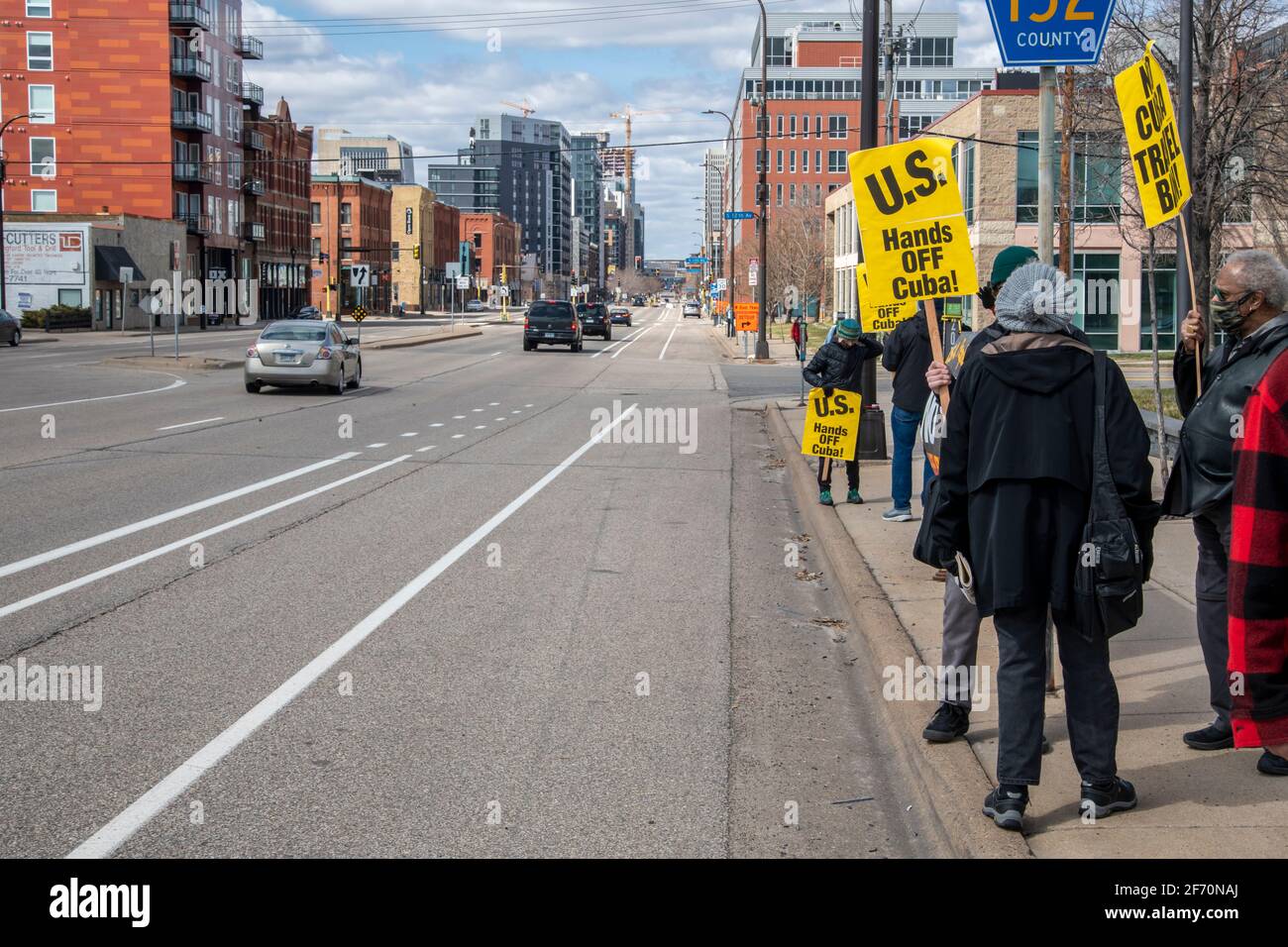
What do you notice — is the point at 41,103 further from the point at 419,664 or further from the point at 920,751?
the point at 920,751

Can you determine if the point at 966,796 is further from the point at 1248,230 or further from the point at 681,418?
the point at 1248,230

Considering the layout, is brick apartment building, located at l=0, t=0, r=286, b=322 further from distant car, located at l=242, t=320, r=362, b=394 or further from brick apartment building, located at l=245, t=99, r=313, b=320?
distant car, located at l=242, t=320, r=362, b=394

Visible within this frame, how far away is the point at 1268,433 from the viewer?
17.0ft

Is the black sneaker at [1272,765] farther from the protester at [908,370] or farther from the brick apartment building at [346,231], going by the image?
the brick apartment building at [346,231]

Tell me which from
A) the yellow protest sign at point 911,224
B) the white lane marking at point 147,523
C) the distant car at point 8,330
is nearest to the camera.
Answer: the yellow protest sign at point 911,224

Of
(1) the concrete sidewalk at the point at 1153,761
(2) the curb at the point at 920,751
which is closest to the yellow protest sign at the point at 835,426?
(2) the curb at the point at 920,751

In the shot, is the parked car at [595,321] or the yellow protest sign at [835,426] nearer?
the yellow protest sign at [835,426]

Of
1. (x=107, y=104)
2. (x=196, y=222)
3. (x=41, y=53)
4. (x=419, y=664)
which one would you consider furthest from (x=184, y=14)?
(x=419, y=664)

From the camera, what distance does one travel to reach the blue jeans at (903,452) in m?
11.8

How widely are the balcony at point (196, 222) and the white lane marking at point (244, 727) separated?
78.9 m

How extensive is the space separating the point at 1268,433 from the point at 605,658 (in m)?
3.80

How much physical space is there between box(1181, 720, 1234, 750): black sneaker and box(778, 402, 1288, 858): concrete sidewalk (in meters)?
0.05

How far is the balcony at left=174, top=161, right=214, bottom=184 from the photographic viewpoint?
82062 millimetres
